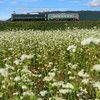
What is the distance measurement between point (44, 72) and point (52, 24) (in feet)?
91.7

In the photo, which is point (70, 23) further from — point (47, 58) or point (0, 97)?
point (0, 97)

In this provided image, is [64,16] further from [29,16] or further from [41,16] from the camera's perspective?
[29,16]

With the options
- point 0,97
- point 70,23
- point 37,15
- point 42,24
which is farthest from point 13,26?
point 0,97

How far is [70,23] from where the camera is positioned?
→ 3212cm

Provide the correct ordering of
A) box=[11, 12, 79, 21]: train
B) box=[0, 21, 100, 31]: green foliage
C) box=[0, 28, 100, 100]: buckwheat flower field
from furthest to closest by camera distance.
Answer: box=[11, 12, 79, 21]: train → box=[0, 21, 100, 31]: green foliage → box=[0, 28, 100, 100]: buckwheat flower field

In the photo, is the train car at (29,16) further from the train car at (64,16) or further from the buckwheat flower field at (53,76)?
the buckwheat flower field at (53,76)

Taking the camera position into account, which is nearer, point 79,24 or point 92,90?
point 92,90

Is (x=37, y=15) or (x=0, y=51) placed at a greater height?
(x=37, y=15)

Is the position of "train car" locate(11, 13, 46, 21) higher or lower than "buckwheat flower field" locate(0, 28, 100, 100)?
higher

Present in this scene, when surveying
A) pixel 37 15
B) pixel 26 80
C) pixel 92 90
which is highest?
pixel 37 15

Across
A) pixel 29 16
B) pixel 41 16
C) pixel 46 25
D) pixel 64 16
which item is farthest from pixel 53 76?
pixel 29 16

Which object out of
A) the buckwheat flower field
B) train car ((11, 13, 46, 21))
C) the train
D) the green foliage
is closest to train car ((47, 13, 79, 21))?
the train

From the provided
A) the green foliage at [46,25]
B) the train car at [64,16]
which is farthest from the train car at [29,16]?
the green foliage at [46,25]

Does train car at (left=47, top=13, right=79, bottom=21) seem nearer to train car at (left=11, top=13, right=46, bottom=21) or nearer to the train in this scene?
the train
